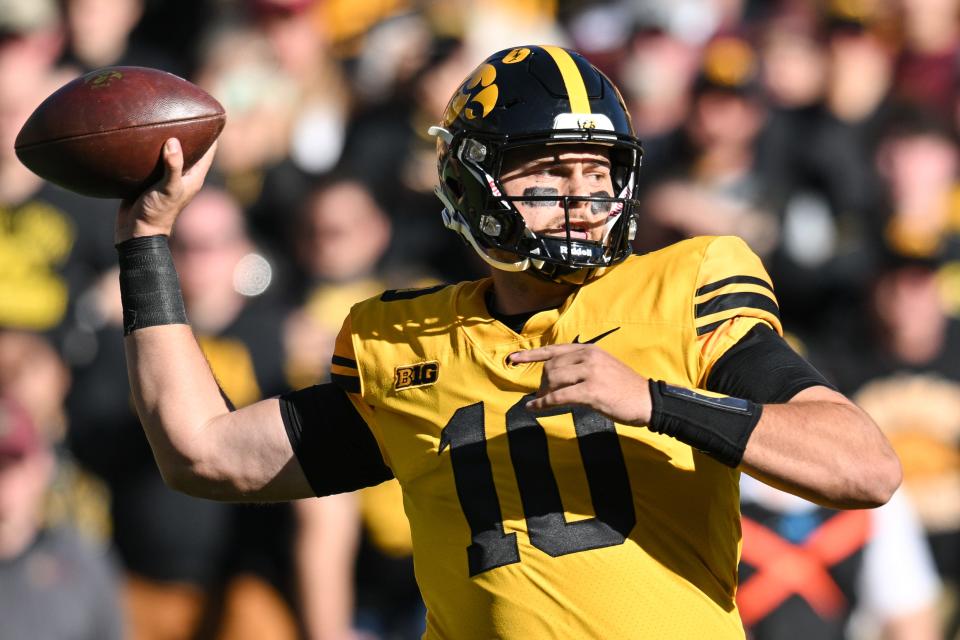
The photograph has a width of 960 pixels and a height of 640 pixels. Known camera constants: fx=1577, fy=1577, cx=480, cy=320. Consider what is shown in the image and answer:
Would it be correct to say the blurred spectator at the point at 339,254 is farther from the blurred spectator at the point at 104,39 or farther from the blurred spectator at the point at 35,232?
the blurred spectator at the point at 104,39

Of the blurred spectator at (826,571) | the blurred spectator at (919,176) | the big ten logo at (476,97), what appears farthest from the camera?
the blurred spectator at (919,176)

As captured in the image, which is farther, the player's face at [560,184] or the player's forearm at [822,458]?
the player's face at [560,184]

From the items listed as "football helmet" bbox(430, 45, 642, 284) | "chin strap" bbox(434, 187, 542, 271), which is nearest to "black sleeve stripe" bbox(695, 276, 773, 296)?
"football helmet" bbox(430, 45, 642, 284)

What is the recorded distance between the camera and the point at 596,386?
264 centimetres

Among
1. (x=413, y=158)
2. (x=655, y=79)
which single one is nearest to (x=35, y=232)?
(x=413, y=158)

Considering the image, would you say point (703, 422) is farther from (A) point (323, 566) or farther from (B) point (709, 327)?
(A) point (323, 566)

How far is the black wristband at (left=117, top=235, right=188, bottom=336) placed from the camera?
334 centimetres

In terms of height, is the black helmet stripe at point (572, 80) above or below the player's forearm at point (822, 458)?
above

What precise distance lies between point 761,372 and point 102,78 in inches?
61.5

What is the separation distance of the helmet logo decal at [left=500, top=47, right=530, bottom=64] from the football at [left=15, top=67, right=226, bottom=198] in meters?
0.63

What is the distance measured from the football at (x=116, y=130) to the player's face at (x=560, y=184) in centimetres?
68

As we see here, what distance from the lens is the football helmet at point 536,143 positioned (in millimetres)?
3076

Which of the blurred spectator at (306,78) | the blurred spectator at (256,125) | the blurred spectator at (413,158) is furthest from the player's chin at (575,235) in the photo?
the blurred spectator at (306,78)

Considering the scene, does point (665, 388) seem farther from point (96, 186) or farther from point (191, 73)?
point (191, 73)
